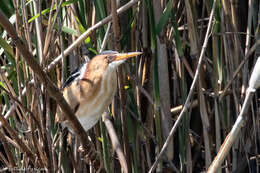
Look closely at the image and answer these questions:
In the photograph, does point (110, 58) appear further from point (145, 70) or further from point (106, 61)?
point (145, 70)

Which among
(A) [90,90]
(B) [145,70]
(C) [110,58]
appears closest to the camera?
(C) [110,58]

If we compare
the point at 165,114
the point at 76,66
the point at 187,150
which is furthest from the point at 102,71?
the point at 187,150

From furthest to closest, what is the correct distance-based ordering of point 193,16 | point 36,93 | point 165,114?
point 165,114, point 193,16, point 36,93

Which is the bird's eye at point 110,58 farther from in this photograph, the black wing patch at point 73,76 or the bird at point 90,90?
the black wing patch at point 73,76

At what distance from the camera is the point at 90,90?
1.63 m

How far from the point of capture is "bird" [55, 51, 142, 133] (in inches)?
62.3

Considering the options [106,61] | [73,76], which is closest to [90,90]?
[73,76]

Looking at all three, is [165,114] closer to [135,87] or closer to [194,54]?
[135,87]

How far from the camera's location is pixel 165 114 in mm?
1789

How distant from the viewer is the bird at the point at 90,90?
1583 mm

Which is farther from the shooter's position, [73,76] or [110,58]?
[73,76]

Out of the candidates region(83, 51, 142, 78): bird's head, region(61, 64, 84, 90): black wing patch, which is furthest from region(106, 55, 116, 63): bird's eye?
region(61, 64, 84, 90): black wing patch

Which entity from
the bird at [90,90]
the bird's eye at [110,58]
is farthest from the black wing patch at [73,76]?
the bird's eye at [110,58]

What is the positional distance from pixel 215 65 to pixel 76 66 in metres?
0.59
